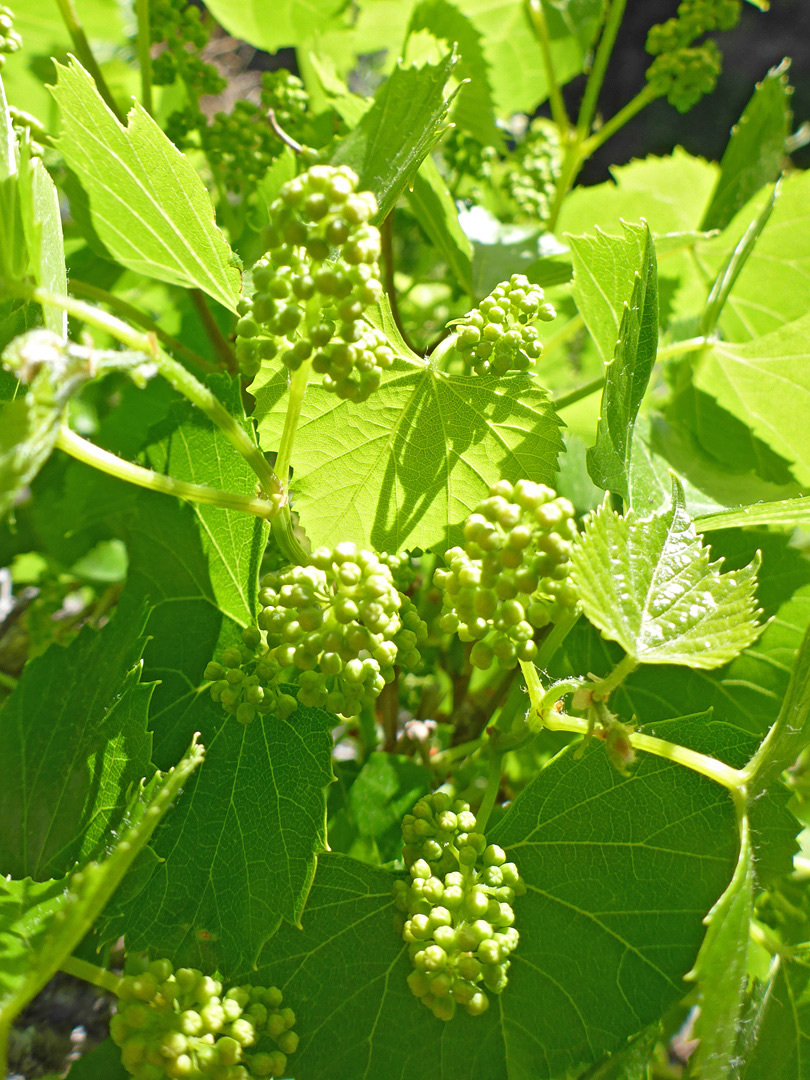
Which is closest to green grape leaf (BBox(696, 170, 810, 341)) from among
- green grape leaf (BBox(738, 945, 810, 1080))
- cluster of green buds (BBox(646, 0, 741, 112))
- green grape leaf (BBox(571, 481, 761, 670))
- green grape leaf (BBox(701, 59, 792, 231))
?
green grape leaf (BBox(701, 59, 792, 231))

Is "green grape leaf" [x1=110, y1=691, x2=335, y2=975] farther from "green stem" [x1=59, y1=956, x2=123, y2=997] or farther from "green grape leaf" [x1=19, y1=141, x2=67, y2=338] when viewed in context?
"green grape leaf" [x1=19, y1=141, x2=67, y2=338]

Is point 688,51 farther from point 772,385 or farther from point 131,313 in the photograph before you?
point 131,313

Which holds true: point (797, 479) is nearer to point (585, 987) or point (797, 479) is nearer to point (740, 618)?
point (740, 618)

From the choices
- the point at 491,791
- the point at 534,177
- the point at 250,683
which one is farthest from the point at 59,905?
the point at 534,177

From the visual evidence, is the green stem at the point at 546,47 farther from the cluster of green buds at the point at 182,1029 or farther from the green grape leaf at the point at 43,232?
the cluster of green buds at the point at 182,1029

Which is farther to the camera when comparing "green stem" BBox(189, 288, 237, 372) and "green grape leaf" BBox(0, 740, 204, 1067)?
"green stem" BBox(189, 288, 237, 372)
